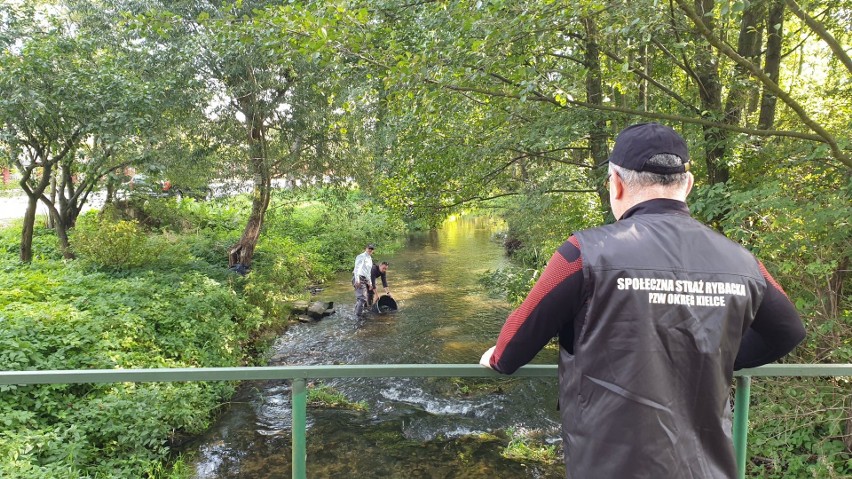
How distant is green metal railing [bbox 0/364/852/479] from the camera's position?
175 cm

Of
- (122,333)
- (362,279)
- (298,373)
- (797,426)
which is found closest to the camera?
(298,373)

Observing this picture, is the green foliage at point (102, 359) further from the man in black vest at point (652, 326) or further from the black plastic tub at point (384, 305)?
the man in black vest at point (652, 326)

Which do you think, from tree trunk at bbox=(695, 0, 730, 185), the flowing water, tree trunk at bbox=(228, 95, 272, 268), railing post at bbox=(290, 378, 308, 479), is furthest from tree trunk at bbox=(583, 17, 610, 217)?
tree trunk at bbox=(228, 95, 272, 268)

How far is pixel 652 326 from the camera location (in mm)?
1239

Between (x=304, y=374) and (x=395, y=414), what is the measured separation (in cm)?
600

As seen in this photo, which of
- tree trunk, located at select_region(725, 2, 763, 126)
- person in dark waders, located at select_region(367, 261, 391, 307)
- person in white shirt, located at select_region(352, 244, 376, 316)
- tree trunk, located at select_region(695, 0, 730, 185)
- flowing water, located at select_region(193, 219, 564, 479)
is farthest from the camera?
person in dark waders, located at select_region(367, 261, 391, 307)

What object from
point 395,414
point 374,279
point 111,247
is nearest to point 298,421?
point 395,414

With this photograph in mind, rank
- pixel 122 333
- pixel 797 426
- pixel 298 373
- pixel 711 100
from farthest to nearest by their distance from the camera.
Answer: pixel 122 333, pixel 711 100, pixel 797 426, pixel 298 373

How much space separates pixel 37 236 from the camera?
14039mm

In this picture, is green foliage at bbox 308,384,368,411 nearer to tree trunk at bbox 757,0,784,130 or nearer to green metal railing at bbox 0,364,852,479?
green metal railing at bbox 0,364,852,479

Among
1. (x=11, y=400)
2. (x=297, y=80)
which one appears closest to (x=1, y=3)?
(x=297, y=80)

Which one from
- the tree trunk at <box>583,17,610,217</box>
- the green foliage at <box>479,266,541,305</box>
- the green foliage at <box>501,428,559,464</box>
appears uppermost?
the tree trunk at <box>583,17,610,217</box>

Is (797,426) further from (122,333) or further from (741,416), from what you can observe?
(122,333)

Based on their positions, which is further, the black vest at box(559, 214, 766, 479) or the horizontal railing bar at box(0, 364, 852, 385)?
the horizontal railing bar at box(0, 364, 852, 385)
